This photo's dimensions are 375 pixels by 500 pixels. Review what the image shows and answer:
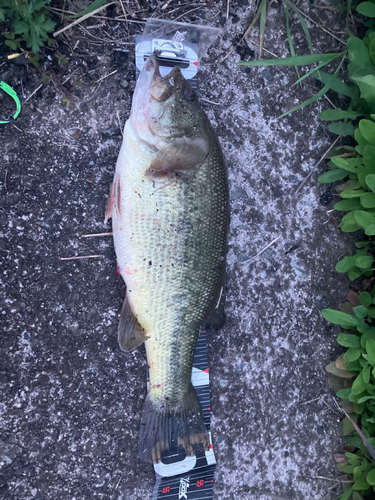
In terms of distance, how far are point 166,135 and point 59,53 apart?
90 centimetres

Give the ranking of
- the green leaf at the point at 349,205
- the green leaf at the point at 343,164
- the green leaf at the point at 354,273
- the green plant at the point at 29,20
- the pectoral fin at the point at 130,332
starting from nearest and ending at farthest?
the green plant at the point at 29,20, the pectoral fin at the point at 130,332, the green leaf at the point at 343,164, the green leaf at the point at 349,205, the green leaf at the point at 354,273

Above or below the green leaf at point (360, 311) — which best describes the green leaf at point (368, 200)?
above

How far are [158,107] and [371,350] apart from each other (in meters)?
2.11

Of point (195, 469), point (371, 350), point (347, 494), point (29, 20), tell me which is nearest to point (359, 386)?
point (371, 350)

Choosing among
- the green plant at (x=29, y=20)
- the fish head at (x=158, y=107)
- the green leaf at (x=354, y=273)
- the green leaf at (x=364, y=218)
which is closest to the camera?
the green plant at (x=29, y=20)

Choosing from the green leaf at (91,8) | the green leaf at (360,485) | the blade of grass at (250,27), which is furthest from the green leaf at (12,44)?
the green leaf at (360,485)

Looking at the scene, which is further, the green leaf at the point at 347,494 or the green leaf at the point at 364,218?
the green leaf at the point at 347,494

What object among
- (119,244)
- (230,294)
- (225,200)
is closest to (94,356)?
(119,244)

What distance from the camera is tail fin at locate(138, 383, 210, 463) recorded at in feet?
6.66

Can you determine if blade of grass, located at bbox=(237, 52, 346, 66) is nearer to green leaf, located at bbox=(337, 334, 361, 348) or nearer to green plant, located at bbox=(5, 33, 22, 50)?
green plant, located at bbox=(5, 33, 22, 50)

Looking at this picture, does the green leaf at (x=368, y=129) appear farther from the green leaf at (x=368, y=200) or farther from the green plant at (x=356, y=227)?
the green leaf at (x=368, y=200)

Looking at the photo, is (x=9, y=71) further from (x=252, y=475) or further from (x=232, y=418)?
(x=252, y=475)

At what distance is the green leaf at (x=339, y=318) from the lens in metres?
2.26

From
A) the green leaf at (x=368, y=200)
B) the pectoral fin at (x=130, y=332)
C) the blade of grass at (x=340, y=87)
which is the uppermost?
the blade of grass at (x=340, y=87)
